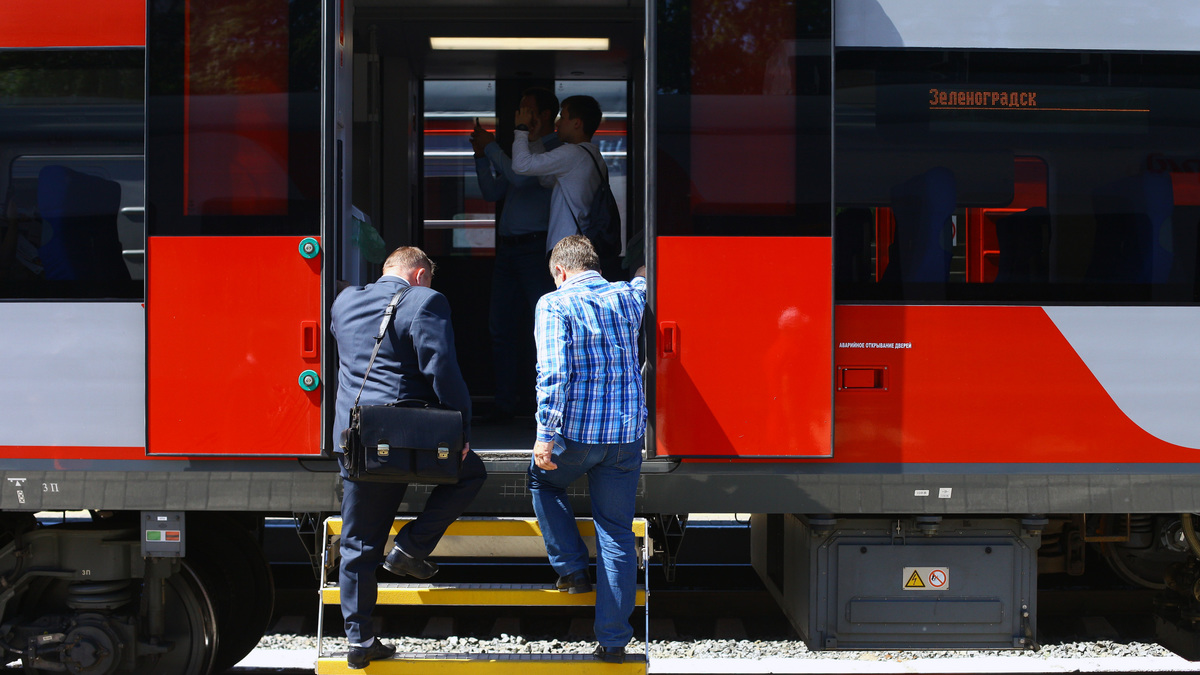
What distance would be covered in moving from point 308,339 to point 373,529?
2.54 feet


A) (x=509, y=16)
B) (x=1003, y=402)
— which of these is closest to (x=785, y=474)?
(x=1003, y=402)

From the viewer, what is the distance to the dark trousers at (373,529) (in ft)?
12.3

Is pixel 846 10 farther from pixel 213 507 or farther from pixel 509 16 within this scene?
pixel 213 507

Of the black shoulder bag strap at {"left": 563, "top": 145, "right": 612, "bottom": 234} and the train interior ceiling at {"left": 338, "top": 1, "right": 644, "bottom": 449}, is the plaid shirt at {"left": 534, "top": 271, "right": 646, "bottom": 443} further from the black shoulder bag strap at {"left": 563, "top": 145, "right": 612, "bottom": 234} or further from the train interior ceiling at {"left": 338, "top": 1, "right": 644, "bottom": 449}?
the train interior ceiling at {"left": 338, "top": 1, "right": 644, "bottom": 449}

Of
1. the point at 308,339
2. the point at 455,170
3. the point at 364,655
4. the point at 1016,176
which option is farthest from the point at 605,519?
the point at 455,170

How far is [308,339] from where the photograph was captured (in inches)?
151

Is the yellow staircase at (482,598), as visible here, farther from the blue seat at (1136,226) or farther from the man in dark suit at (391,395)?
the blue seat at (1136,226)

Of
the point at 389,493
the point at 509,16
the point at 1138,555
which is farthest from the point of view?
the point at 509,16

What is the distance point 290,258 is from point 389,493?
0.99 metres

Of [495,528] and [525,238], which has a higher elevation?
[525,238]

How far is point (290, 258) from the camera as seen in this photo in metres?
3.83

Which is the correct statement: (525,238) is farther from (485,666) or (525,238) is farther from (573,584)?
(485,666)

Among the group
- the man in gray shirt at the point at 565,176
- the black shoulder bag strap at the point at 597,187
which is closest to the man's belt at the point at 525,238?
the man in gray shirt at the point at 565,176

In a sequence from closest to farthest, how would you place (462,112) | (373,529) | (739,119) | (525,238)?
(373,529) → (739,119) → (525,238) → (462,112)
